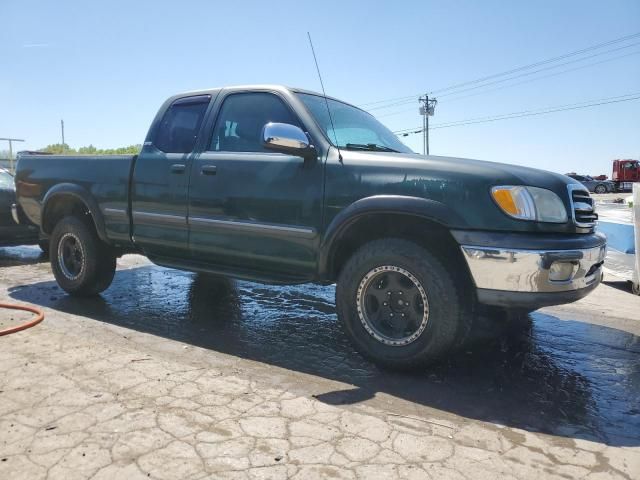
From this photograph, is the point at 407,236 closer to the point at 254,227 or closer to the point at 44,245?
the point at 254,227

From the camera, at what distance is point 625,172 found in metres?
42.3

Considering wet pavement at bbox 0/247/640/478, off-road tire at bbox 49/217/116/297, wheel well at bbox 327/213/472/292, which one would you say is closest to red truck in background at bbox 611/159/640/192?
wet pavement at bbox 0/247/640/478

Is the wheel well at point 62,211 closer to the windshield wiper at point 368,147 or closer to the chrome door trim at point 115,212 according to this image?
the chrome door trim at point 115,212

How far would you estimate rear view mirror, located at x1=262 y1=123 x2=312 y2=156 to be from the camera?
11.4ft

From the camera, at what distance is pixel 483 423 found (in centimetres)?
266

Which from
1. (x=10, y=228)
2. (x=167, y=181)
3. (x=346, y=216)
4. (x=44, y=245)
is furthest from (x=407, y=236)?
(x=44, y=245)

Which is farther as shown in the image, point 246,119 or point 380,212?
point 246,119

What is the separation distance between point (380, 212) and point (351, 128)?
111cm

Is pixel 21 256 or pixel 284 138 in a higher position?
pixel 284 138

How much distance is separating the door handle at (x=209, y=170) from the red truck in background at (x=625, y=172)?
45.8 metres

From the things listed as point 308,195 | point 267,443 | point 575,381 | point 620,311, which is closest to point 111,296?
point 308,195

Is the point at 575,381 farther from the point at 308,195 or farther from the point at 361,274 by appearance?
the point at 308,195

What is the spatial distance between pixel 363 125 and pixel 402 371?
2083mm

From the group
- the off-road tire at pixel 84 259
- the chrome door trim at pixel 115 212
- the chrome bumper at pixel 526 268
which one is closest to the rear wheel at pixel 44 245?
the off-road tire at pixel 84 259
